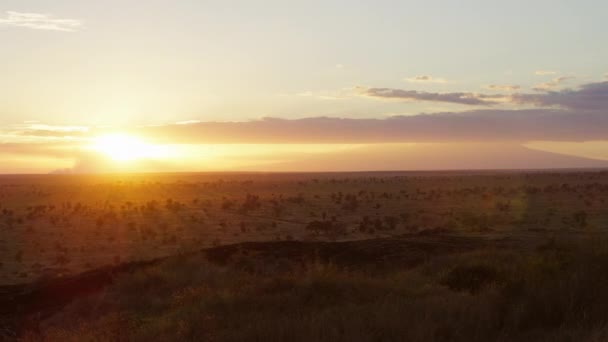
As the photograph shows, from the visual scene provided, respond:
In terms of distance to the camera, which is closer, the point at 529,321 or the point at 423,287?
the point at 529,321

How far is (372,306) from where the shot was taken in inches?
452

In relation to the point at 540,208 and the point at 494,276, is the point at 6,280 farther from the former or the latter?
the point at 540,208

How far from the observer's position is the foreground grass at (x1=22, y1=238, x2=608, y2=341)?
9.98 metres

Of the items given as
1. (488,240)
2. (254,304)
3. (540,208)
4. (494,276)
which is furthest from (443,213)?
(254,304)

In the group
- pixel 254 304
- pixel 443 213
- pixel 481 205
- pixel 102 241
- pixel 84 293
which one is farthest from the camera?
pixel 481 205

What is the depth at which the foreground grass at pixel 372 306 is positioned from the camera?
9984 mm

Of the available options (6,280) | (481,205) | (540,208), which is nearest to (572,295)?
(6,280)

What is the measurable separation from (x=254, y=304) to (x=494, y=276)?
A: 551 centimetres

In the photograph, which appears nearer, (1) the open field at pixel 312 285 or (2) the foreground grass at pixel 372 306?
(2) the foreground grass at pixel 372 306

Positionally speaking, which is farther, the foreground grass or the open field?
the open field

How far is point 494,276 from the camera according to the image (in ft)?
48.7

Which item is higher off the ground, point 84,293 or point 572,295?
point 572,295

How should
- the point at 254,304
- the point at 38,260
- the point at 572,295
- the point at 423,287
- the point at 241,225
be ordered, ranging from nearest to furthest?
the point at 572,295 < the point at 254,304 < the point at 423,287 < the point at 38,260 < the point at 241,225

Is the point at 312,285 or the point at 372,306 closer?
the point at 372,306
